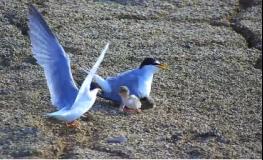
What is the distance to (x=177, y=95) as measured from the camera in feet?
16.8

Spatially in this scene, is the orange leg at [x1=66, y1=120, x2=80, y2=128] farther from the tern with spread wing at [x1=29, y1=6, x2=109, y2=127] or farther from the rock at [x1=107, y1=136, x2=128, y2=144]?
the rock at [x1=107, y1=136, x2=128, y2=144]

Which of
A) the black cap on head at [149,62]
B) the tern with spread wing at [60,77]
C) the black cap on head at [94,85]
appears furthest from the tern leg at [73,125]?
the black cap on head at [149,62]

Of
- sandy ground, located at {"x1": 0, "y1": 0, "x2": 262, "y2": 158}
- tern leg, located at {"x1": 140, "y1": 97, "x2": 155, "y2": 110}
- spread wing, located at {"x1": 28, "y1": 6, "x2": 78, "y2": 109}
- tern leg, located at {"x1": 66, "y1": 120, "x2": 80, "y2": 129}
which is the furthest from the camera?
tern leg, located at {"x1": 140, "y1": 97, "x2": 155, "y2": 110}

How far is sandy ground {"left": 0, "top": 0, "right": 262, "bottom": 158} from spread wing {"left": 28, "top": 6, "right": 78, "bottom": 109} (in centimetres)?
13

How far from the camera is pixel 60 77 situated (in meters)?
4.94

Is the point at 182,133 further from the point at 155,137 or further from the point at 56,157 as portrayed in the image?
the point at 56,157

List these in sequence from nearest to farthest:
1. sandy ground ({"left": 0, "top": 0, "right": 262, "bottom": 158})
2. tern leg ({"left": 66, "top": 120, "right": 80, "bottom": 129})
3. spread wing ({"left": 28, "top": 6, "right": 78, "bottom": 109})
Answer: sandy ground ({"left": 0, "top": 0, "right": 262, "bottom": 158})
tern leg ({"left": 66, "top": 120, "right": 80, "bottom": 129})
spread wing ({"left": 28, "top": 6, "right": 78, "bottom": 109})

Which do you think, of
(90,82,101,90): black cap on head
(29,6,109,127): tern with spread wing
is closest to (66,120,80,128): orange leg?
(29,6,109,127): tern with spread wing

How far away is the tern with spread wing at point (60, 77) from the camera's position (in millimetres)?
4590

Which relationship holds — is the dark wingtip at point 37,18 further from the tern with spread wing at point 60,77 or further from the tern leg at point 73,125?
the tern leg at point 73,125

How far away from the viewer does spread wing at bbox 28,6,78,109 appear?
191 inches

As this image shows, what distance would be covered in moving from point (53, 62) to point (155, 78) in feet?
2.25

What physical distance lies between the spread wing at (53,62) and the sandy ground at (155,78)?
13 centimetres

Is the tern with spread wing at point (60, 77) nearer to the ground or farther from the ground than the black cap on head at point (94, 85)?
farther from the ground
